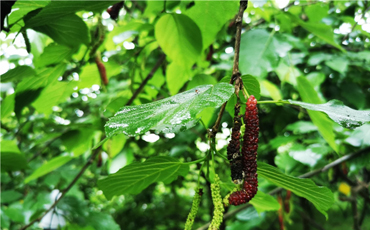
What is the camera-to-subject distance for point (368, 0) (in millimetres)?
1108

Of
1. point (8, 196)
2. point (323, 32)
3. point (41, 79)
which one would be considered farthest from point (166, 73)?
point (8, 196)

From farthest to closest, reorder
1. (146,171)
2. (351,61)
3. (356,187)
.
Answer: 1. (356,187)
2. (351,61)
3. (146,171)

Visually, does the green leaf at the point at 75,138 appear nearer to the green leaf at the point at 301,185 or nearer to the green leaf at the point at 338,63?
the green leaf at the point at 301,185

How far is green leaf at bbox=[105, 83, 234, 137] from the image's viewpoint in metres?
0.28

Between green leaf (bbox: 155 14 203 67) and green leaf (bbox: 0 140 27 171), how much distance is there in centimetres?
42

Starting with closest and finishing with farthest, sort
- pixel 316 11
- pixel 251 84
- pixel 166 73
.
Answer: pixel 251 84
pixel 166 73
pixel 316 11

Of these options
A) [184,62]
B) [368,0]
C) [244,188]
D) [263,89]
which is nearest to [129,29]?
[184,62]

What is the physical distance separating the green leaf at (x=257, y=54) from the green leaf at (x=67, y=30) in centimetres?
40

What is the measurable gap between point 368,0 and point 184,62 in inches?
33.1

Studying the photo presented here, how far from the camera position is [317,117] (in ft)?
1.81

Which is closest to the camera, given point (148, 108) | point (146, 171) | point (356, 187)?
point (148, 108)

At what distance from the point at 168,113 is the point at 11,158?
57 centimetres

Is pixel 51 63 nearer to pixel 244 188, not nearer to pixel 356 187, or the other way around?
pixel 244 188

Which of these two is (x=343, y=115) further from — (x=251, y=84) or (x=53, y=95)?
(x=53, y=95)
